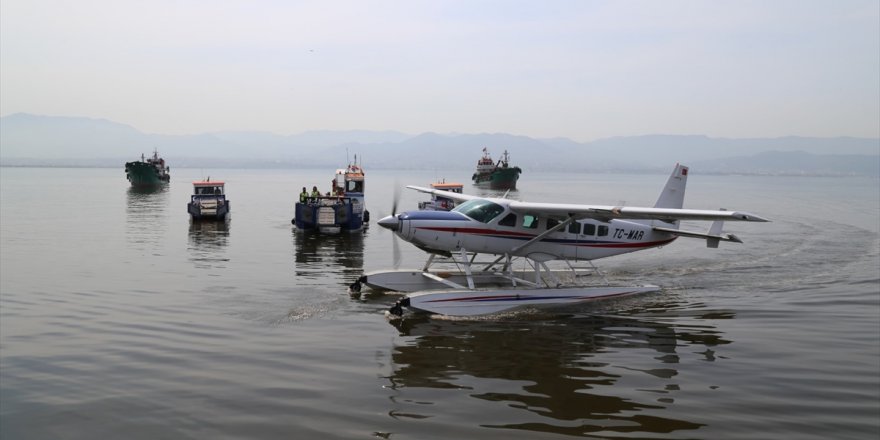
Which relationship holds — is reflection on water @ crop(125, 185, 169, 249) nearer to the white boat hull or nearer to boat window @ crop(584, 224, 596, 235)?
the white boat hull

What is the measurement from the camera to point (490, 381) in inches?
384

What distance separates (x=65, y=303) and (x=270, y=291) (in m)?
4.65

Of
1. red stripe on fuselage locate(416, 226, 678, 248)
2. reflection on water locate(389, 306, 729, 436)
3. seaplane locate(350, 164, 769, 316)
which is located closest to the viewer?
reflection on water locate(389, 306, 729, 436)

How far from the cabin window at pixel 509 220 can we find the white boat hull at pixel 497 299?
175cm

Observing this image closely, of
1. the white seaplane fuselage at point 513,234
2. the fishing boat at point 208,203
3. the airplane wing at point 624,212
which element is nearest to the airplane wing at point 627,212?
the airplane wing at point 624,212

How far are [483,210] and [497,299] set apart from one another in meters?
2.41

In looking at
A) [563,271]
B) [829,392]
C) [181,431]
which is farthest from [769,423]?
[563,271]

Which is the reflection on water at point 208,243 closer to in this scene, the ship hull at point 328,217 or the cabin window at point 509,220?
the ship hull at point 328,217

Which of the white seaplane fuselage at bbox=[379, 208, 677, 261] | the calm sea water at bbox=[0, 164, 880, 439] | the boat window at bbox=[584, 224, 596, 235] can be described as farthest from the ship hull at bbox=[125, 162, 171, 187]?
the boat window at bbox=[584, 224, 596, 235]

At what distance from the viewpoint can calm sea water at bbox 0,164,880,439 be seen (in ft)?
26.9

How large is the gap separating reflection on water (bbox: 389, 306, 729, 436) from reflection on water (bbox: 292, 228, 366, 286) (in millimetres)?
6510

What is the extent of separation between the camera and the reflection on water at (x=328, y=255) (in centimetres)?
1936

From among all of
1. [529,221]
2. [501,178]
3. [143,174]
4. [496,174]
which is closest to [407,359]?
[529,221]

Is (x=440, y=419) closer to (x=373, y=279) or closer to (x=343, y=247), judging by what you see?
(x=373, y=279)
